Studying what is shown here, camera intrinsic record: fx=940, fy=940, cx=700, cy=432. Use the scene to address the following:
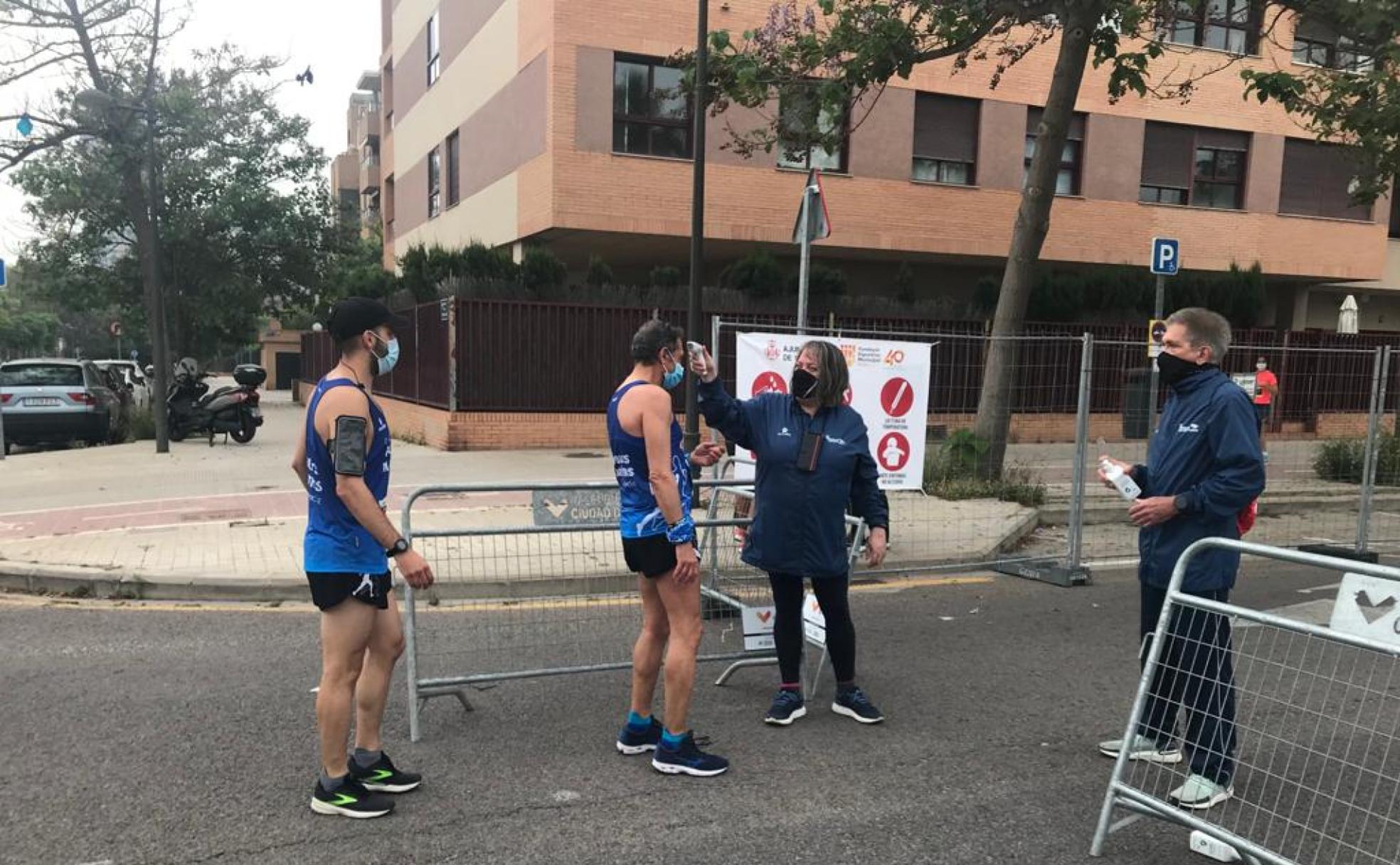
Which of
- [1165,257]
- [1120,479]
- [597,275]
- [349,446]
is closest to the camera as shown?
[349,446]

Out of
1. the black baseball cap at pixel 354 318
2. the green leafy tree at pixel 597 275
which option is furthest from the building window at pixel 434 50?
the black baseball cap at pixel 354 318

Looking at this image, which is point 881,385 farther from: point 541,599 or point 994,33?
point 994,33

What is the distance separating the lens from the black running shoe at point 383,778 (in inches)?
142

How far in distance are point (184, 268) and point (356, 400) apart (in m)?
29.7

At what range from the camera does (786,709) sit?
442cm

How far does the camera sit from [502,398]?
50.0 feet

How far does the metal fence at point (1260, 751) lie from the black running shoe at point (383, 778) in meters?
2.57

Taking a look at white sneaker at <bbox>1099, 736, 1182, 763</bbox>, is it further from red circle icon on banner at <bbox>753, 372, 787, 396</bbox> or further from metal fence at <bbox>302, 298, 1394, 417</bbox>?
metal fence at <bbox>302, 298, 1394, 417</bbox>

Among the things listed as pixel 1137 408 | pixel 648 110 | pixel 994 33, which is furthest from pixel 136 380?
pixel 1137 408

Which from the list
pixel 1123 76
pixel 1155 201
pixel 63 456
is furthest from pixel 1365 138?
pixel 63 456

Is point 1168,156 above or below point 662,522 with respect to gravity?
above

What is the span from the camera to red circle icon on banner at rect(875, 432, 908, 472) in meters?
7.59

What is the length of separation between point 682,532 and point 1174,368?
6.99 feet

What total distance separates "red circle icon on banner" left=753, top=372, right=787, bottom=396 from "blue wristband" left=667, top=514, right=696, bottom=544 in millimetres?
3547
